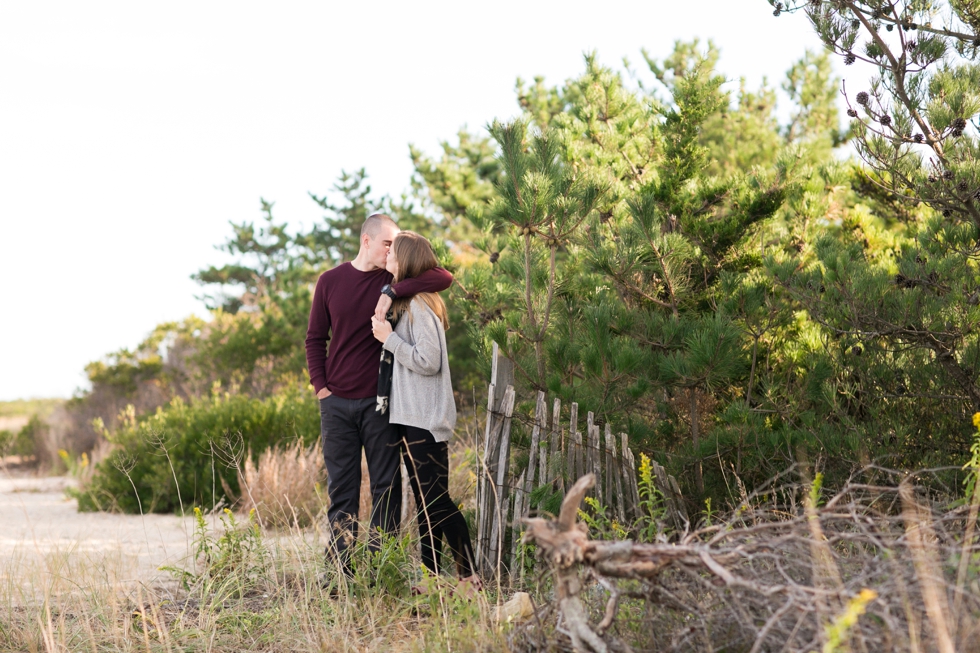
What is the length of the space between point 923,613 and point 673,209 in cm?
350

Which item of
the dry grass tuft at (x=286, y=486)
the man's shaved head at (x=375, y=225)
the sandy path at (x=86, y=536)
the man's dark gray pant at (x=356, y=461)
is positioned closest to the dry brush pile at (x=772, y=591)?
the man's dark gray pant at (x=356, y=461)

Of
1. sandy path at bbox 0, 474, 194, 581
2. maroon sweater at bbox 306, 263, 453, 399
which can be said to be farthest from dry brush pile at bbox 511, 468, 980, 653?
sandy path at bbox 0, 474, 194, 581

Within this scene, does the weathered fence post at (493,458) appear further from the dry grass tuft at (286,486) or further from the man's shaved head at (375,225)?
the dry grass tuft at (286,486)

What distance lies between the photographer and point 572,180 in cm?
457

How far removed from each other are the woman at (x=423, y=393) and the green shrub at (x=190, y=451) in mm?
4154

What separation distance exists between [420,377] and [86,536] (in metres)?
3.00

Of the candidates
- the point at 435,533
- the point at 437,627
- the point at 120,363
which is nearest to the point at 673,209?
the point at 435,533

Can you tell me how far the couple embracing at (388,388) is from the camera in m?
4.06

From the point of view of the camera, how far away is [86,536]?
5.59 meters

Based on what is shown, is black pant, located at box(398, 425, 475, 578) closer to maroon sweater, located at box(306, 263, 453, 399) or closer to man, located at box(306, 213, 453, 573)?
man, located at box(306, 213, 453, 573)

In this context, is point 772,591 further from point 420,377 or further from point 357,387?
point 357,387

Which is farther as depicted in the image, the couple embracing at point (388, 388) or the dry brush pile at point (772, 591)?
the couple embracing at point (388, 388)

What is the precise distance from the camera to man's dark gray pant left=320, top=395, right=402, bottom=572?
4168 mm

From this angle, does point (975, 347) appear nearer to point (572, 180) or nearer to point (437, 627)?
point (572, 180)
